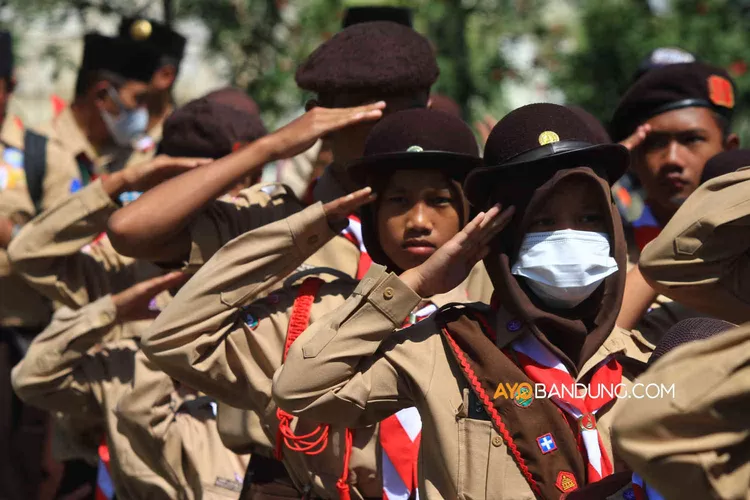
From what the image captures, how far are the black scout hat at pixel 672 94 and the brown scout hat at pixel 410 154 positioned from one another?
1771 millimetres

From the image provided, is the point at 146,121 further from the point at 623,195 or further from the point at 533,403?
the point at 533,403

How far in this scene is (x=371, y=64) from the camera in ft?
16.6

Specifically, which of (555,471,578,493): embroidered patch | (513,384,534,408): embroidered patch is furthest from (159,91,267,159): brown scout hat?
(555,471,578,493): embroidered patch

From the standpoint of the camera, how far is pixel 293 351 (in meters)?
3.97

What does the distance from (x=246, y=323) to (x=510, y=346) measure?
1.08 meters

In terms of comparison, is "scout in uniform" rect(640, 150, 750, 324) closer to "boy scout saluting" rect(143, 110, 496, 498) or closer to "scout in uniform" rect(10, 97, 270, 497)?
"boy scout saluting" rect(143, 110, 496, 498)

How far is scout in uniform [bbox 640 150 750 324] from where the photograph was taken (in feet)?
12.0

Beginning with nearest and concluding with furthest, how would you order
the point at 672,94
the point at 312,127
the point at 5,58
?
the point at 312,127
the point at 672,94
the point at 5,58

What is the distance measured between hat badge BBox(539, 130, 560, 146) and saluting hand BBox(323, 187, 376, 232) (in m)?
0.64

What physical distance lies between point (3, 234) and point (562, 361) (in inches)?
176

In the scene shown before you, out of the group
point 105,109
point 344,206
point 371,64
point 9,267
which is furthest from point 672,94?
point 105,109

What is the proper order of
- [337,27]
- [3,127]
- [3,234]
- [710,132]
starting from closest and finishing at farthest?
1. [710,132]
2. [3,234]
3. [3,127]
4. [337,27]

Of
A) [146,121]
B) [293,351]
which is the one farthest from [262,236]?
[146,121]

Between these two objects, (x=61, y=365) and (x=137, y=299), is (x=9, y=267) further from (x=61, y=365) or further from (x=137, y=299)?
(x=137, y=299)
